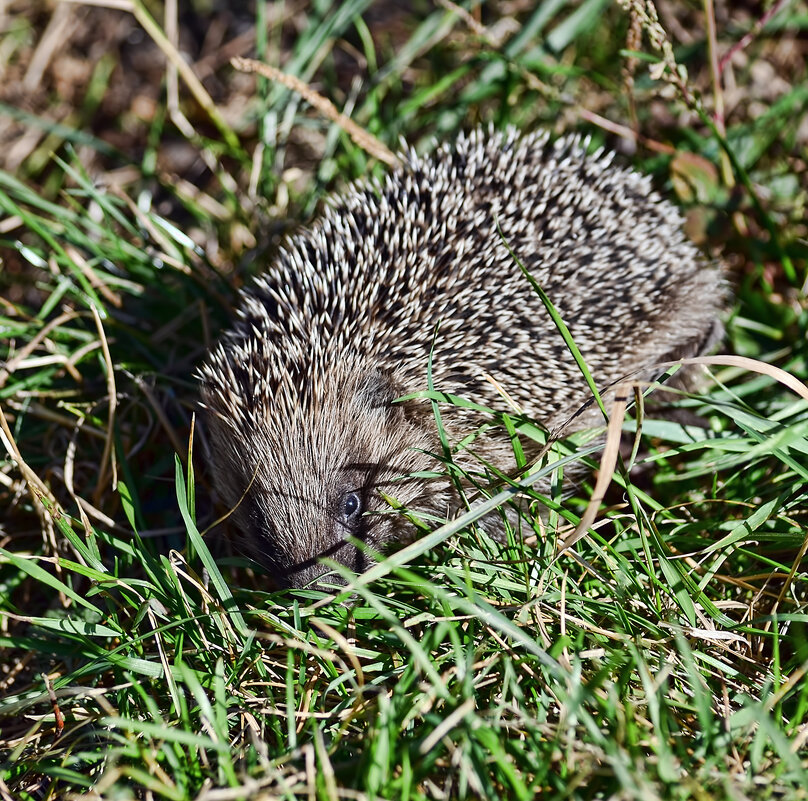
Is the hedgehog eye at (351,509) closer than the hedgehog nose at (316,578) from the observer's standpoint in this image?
No

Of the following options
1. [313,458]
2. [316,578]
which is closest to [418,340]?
[313,458]

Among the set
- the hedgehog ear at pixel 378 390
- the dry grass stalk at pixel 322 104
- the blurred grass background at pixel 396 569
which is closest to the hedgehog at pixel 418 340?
the hedgehog ear at pixel 378 390

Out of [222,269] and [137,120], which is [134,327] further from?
[137,120]

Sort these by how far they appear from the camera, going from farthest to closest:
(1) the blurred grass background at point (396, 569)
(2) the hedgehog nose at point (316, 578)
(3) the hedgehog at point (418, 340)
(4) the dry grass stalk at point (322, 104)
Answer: (4) the dry grass stalk at point (322, 104), (3) the hedgehog at point (418, 340), (2) the hedgehog nose at point (316, 578), (1) the blurred grass background at point (396, 569)

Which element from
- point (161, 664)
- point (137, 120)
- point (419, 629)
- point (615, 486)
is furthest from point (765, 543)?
point (137, 120)

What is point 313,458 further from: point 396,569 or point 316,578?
point 396,569

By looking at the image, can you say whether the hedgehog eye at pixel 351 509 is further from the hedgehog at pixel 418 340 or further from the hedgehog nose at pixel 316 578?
the hedgehog nose at pixel 316 578

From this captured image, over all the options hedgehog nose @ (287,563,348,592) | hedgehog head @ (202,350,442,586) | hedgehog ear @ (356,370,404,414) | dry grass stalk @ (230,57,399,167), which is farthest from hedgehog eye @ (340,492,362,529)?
dry grass stalk @ (230,57,399,167)
